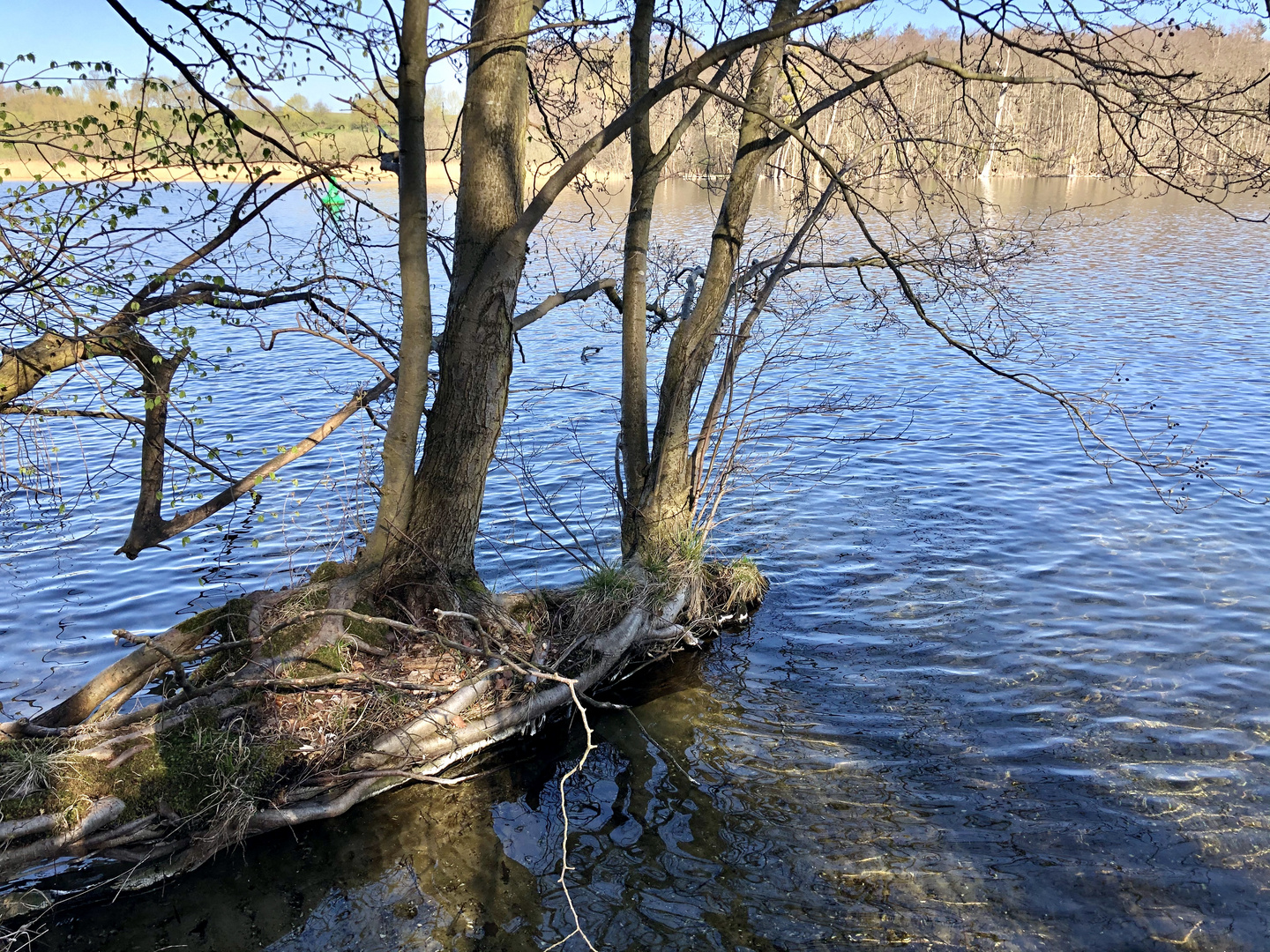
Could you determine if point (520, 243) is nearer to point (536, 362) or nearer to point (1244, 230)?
point (536, 362)

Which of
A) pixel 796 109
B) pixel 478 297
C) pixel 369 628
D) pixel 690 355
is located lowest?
pixel 369 628

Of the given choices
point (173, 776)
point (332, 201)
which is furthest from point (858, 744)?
point (332, 201)

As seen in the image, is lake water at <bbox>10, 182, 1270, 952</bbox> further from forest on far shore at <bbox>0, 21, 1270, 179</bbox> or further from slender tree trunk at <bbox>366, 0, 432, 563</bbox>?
forest on far shore at <bbox>0, 21, 1270, 179</bbox>

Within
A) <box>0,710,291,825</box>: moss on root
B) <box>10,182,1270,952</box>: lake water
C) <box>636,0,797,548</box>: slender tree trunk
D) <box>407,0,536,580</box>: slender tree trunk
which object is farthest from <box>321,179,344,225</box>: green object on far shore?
<box>0,710,291,825</box>: moss on root

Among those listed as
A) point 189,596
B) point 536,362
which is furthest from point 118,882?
point 536,362

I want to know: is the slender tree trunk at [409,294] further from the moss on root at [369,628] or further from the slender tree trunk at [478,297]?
the moss on root at [369,628]

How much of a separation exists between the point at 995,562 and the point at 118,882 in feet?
26.8

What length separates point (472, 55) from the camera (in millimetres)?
6531

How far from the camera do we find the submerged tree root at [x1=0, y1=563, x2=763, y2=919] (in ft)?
17.0

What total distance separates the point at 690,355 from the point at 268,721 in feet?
15.1

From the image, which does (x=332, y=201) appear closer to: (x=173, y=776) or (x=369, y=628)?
(x=369, y=628)

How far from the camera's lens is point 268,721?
580 centimetres

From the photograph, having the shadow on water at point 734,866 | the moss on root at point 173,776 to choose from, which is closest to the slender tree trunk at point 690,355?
the shadow on water at point 734,866

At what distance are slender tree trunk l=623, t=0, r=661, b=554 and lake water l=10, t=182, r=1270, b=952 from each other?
1.52 m
